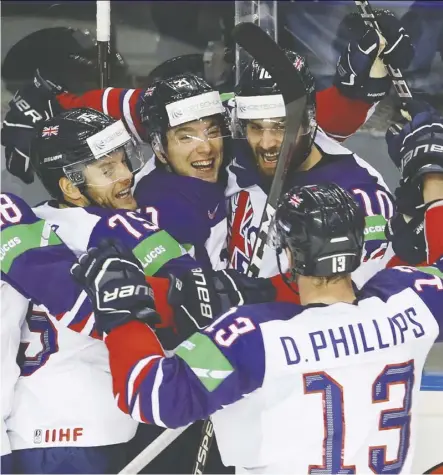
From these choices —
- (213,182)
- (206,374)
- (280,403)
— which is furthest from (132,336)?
(213,182)

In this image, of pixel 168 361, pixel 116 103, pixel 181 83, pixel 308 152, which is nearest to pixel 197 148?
pixel 181 83

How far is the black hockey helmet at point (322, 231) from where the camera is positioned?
1.65 metres

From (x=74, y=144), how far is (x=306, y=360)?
79 centimetres

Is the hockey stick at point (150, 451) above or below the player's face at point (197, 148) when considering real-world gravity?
below

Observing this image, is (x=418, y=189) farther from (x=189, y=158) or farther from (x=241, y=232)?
(x=189, y=158)

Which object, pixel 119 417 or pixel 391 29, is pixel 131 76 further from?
pixel 119 417

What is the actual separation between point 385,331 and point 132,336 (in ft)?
1.52

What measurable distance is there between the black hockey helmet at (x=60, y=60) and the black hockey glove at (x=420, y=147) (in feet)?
3.78

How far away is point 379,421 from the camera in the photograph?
171cm

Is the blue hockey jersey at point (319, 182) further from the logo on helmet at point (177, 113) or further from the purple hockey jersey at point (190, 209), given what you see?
the logo on helmet at point (177, 113)

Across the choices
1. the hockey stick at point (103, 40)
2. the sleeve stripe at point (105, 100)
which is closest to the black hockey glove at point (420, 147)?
the sleeve stripe at point (105, 100)

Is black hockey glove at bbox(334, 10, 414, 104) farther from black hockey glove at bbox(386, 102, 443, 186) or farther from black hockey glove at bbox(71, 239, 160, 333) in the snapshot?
black hockey glove at bbox(71, 239, 160, 333)

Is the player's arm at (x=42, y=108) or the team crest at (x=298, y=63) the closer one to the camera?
the team crest at (x=298, y=63)

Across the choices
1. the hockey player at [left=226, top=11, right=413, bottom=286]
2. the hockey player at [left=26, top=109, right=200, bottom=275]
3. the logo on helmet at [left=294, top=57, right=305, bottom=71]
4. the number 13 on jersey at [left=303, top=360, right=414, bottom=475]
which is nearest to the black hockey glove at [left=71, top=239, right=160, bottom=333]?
the hockey player at [left=26, top=109, right=200, bottom=275]
